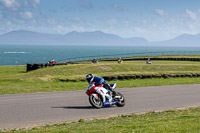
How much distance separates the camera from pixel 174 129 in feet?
24.6

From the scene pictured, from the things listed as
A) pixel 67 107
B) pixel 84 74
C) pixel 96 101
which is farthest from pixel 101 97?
pixel 84 74

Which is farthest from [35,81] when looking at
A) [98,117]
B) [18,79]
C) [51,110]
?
[98,117]

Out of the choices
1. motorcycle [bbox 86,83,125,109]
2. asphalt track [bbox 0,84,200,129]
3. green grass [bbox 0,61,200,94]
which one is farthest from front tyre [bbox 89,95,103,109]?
green grass [bbox 0,61,200,94]

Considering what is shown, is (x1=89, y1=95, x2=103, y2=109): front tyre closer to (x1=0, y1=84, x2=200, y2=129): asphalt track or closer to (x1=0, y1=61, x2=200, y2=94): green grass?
(x1=0, y1=84, x2=200, y2=129): asphalt track

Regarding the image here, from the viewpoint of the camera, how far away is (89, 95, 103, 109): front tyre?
12.3 metres

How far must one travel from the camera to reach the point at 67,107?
1256cm

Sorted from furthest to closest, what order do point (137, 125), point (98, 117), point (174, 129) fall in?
point (98, 117), point (137, 125), point (174, 129)

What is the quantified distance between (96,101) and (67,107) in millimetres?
1215

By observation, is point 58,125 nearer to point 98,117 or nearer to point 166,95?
point 98,117

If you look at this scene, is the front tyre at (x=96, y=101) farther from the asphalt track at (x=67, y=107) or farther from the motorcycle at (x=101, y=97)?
the asphalt track at (x=67, y=107)

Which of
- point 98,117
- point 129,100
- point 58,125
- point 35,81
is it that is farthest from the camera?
point 35,81

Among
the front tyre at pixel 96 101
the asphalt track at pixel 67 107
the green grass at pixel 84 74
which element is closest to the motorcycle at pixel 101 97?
the front tyre at pixel 96 101

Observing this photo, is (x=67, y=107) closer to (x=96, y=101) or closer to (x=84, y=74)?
(x=96, y=101)

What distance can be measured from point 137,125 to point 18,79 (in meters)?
18.2
